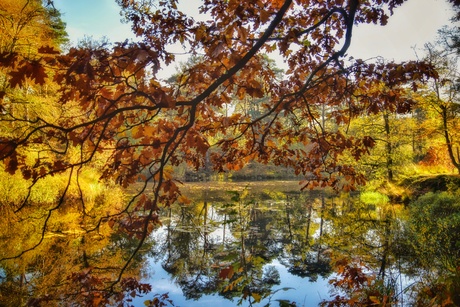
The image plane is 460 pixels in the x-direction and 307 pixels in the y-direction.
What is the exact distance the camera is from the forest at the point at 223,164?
256cm

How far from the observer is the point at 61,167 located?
8.30 feet

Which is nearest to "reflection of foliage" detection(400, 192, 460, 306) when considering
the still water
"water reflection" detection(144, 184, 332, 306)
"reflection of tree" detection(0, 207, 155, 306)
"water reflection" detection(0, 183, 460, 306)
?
"water reflection" detection(0, 183, 460, 306)

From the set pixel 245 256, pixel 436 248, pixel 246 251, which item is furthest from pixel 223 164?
pixel 436 248

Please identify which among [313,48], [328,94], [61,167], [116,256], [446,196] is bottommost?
[116,256]

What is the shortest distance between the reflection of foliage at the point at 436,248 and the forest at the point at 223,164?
6 cm

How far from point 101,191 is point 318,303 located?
1416 cm

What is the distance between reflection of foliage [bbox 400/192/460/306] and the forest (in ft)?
0.20

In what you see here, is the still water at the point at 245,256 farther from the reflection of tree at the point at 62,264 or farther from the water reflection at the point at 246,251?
the reflection of tree at the point at 62,264

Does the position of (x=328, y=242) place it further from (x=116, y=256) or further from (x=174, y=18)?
(x=174, y=18)

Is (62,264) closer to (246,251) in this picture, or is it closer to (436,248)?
(246,251)

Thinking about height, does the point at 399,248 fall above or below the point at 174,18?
below

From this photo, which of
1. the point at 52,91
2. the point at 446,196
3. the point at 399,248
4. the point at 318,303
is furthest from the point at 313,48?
the point at 52,91

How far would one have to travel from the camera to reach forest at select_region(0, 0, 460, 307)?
256 cm

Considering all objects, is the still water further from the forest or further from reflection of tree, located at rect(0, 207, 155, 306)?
reflection of tree, located at rect(0, 207, 155, 306)
